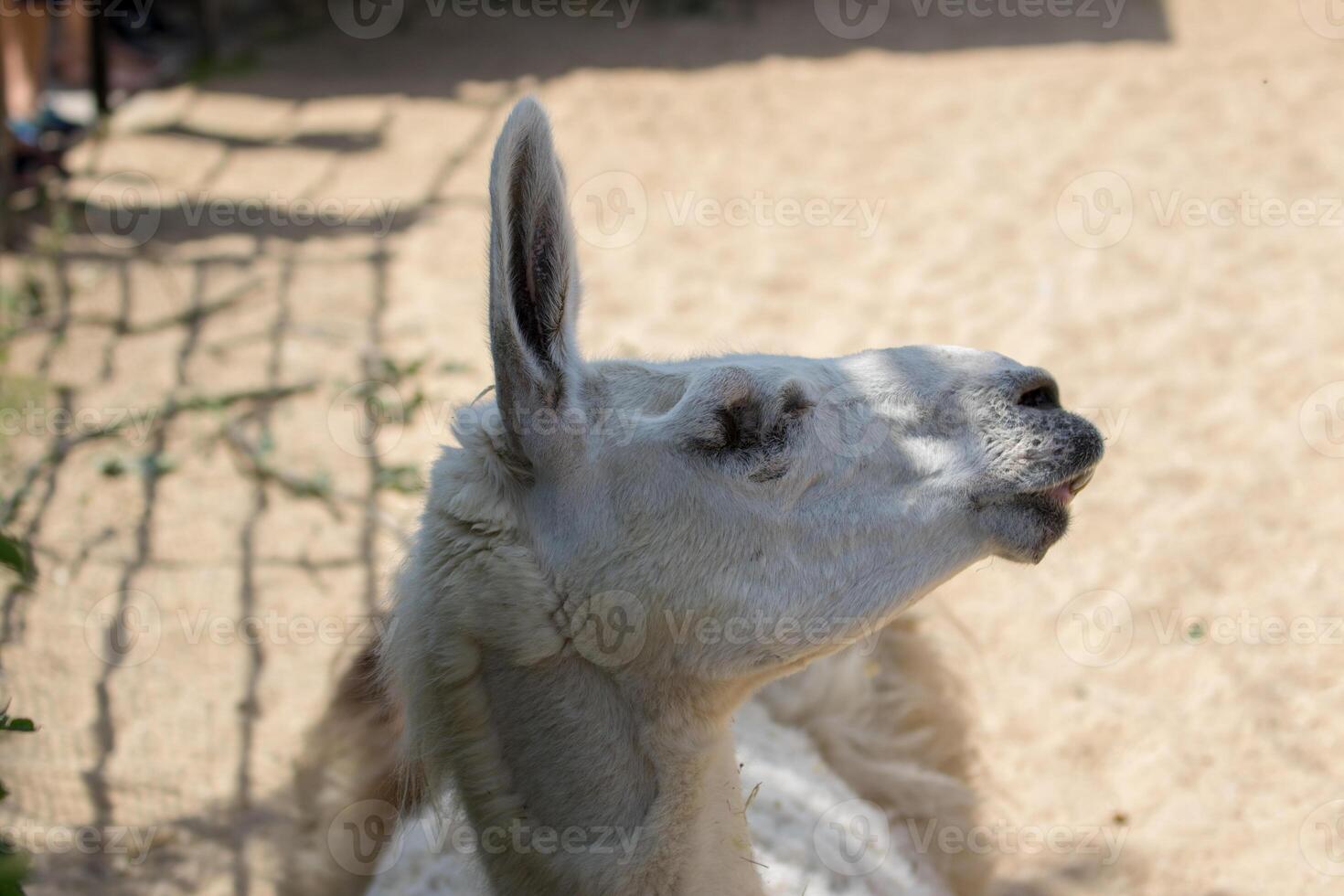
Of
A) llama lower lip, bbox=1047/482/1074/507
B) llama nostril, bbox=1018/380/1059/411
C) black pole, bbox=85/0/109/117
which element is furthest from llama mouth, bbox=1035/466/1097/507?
black pole, bbox=85/0/109/117

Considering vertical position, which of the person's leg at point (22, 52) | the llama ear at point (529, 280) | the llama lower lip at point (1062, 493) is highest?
the person's leg at point (22, 52)

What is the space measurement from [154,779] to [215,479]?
168 centimetres

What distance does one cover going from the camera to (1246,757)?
3.28 meters

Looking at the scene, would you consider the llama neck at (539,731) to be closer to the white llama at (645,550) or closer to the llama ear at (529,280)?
the white llama at (645,550)

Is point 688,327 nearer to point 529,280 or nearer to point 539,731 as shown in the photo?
point 529,280

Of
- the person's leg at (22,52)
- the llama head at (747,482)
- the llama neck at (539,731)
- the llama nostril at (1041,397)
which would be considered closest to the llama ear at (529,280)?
the llama head at (747,482)

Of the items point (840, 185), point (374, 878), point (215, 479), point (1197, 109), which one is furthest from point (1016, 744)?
point (1197, 109)

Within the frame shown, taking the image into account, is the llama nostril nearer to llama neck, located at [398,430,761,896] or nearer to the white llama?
the white llama

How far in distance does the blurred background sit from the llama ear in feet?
1.20

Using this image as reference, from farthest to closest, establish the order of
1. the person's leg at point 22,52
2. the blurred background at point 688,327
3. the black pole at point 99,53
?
the black pole at point 99,53 < the person's leg at point 22,52 < the blurred background at point 688,327

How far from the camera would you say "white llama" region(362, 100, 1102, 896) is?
1.85 meters

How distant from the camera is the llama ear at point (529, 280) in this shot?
1.79 m

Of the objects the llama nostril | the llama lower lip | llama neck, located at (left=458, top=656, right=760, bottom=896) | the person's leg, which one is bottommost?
llama neck, located at (left=458, top=656, right=760, bottom=896)

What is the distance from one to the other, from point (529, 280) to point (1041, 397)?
33.0 inches
